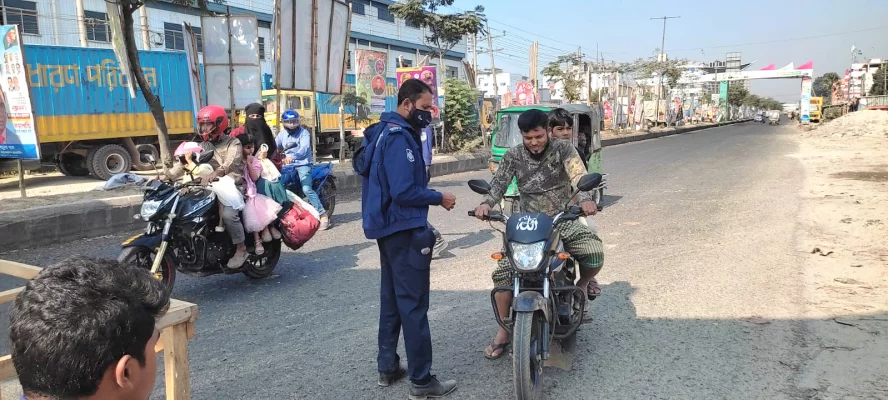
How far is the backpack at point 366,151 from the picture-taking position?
3.12 metres

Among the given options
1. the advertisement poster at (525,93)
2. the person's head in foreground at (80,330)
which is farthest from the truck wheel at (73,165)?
the advertisement poster at (525,93)

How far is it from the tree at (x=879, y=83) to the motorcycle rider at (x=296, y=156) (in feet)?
229

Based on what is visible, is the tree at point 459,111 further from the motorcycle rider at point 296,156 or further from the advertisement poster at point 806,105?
the advertisement poster at point 806,105

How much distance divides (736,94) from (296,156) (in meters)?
94.2

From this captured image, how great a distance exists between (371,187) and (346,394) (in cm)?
115

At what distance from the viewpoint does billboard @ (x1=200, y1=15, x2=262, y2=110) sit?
33.1ft

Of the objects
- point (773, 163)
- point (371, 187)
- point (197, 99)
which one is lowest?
point (773, 163)

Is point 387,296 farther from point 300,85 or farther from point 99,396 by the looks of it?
point 300,85

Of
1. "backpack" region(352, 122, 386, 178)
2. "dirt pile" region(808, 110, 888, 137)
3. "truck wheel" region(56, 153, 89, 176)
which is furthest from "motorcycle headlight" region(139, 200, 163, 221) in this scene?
"dirt pile" region(808, 110, 888, 137)

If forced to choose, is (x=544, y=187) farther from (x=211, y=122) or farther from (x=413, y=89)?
(x=211, y=122)

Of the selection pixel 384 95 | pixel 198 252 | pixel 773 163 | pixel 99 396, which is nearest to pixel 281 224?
pixel 198 252

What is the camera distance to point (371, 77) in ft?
50.0

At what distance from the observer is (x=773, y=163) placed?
56.2 ft

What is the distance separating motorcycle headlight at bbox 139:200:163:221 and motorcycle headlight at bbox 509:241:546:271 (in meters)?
2.91
